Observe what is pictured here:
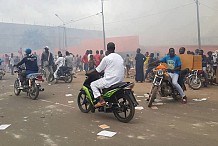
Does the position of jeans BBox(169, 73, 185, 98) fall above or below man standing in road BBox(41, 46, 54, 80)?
below

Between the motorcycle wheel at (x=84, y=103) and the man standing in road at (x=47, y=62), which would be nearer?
the motorcycle wheel at (x=84, y=103)

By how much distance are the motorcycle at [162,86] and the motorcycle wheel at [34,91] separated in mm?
3659

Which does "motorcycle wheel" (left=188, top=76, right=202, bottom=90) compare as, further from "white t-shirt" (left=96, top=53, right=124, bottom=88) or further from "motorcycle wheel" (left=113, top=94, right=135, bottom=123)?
"white t-shirt" (left=96, top=53, right=124, bottom=88)

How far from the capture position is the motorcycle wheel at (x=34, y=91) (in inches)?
340

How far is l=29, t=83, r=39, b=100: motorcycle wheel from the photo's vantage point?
8.62 metres

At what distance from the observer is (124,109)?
5.61 metres

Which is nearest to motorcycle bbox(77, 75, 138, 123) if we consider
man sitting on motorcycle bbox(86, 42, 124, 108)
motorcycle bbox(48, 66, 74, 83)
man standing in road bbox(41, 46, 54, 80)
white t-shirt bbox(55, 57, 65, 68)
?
man sitting on motorcycle bbox(86, 42, 124, 108)

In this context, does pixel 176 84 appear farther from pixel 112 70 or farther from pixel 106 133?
pixel 106 133

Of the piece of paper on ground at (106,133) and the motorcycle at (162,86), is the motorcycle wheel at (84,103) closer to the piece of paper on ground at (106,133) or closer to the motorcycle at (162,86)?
the piece of paper on ground at (106,133)

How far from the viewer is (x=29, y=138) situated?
4.70 metres

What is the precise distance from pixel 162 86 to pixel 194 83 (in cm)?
299

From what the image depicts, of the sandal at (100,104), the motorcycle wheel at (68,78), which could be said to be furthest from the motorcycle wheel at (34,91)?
the motorcycle wheel at (68,78)

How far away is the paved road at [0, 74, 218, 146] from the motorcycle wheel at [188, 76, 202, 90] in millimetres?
2174

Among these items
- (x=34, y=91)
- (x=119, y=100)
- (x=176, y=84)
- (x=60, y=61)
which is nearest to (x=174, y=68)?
(x=176, y=84)
